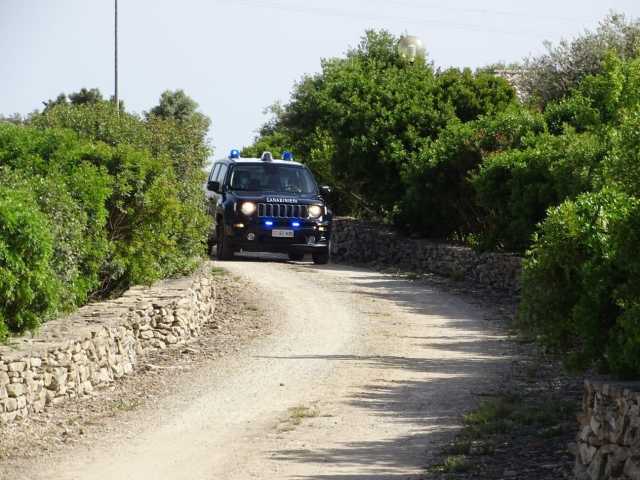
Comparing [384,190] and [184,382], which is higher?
[384,190]

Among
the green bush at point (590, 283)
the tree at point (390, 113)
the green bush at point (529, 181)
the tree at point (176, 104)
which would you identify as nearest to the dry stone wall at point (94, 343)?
the green bush at point (590, 283)

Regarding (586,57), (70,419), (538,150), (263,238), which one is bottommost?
(70,419)

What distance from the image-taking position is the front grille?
26547 mm

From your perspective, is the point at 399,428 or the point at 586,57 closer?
the point at 399,428

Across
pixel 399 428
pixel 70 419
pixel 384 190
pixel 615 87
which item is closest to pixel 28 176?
pixel 70 419

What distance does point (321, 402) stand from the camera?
43.8 feet

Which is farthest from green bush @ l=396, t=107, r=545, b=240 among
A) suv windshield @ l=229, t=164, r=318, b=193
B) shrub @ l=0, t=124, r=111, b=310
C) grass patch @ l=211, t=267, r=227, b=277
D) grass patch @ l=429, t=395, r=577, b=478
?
grass patch @ l=429, t=395, r=577, b=478

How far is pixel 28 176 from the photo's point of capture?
1627 cm

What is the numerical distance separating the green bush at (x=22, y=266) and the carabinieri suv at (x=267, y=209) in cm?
1325

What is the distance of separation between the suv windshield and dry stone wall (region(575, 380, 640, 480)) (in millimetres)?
17828

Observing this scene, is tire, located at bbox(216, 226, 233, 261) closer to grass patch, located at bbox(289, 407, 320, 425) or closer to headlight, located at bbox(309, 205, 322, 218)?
headlight, located at bbox(309, 205, 322, 218)

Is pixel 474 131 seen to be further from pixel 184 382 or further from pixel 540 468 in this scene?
pixel 540 468

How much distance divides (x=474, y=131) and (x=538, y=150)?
4230mm

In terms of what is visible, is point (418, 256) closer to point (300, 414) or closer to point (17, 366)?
point (300, 414)
